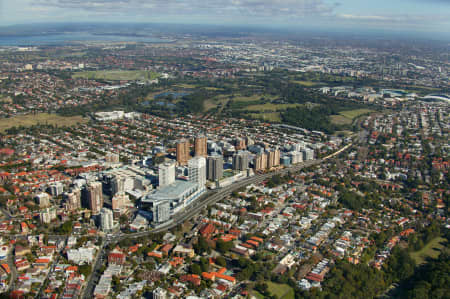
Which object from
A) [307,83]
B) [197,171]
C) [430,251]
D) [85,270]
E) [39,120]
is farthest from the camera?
[307,83]

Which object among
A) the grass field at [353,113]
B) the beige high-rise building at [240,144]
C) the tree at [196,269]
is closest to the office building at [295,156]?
the beige high-rise building at [240,144]

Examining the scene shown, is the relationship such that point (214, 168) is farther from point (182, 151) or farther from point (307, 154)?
point (307, 154)

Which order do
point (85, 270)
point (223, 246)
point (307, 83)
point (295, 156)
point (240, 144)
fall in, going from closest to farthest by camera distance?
point (85, 270) → point (223, 246) → point (295, 156) → point (240, 144) → point (307, 83)

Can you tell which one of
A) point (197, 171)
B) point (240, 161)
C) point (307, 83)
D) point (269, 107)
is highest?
point (307, 83)

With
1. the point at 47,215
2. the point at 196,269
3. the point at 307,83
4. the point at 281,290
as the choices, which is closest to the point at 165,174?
the point at 47,215

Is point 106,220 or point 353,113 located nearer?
point 106,220
